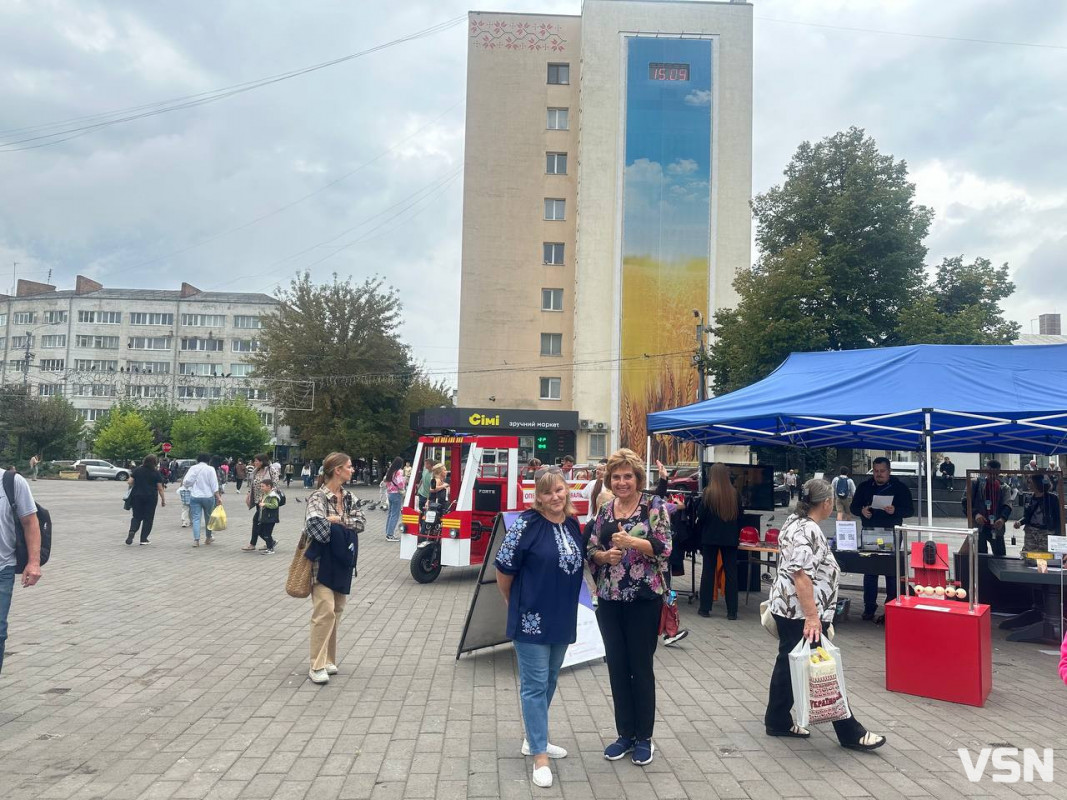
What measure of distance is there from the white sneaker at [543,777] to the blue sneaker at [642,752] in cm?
59

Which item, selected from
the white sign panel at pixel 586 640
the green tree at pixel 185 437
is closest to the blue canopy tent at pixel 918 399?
the white sign panel at pixel 586 640

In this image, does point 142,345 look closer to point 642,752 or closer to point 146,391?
point 146,391

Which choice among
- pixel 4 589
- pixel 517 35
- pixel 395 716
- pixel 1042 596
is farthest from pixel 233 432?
pixel 395 716

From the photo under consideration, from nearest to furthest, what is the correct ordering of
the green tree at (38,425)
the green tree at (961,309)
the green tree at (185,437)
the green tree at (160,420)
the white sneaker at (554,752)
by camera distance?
the white sneaker at (554,752), the green tree at (961,309), the green tree at (38,425), the green tree at (185,437), the green tree at (160,420)

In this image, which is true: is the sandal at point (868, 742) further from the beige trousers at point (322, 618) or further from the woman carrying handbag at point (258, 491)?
the woman carrying handbag at point (258, 491)

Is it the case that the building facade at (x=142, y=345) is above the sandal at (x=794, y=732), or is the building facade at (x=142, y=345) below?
above

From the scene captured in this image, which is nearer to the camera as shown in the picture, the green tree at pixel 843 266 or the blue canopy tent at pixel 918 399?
the blue canopy tent at pixel 918 399

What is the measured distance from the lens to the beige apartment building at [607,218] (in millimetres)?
41625

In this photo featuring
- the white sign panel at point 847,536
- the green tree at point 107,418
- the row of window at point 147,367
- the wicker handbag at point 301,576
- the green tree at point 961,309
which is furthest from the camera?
the row of window at point 147,367

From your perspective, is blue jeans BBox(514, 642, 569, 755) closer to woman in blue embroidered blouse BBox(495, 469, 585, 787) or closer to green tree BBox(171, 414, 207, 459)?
woman in blue embroidered blouse BBox(495, 469, 585, 787)

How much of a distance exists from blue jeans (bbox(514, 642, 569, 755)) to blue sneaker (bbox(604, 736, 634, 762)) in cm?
47

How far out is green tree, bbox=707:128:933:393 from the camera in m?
25.1

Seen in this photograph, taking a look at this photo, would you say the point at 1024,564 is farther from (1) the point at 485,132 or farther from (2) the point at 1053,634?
(1) the point at 485,132

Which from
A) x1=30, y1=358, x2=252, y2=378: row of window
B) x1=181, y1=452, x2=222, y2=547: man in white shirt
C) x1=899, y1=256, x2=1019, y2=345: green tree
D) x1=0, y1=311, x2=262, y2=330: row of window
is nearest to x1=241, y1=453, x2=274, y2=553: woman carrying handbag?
x1=181, y1=452, x2=222, y2=547: man in white shirt
